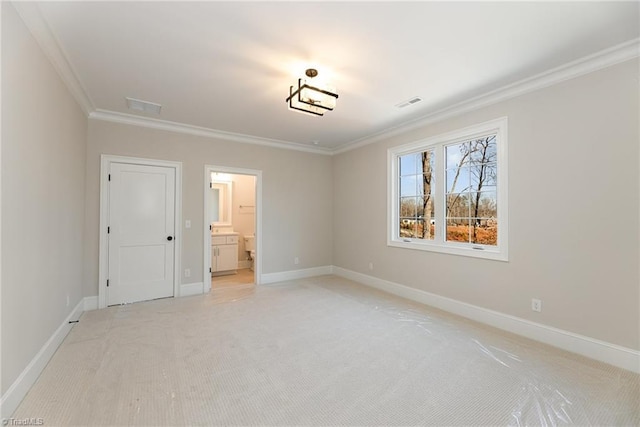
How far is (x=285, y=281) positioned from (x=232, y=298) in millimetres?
1232

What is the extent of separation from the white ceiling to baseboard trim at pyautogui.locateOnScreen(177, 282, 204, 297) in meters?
2.65

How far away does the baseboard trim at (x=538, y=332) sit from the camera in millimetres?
2346

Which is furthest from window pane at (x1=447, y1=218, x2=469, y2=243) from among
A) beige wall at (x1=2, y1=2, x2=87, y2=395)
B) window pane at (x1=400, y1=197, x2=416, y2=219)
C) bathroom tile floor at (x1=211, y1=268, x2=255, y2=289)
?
beige wall at (x1=2, y1=2, x2=87, y2=395)

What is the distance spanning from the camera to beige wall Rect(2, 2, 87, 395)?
69.0 inches

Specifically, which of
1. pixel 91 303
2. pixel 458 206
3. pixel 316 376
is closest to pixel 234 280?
pixel 91 303

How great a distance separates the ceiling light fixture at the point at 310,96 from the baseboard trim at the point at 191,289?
3.22 m

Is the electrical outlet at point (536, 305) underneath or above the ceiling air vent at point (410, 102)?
underneath

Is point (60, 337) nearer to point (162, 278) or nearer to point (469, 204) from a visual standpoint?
point (162, 278)

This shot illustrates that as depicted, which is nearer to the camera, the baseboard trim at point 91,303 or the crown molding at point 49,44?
the crown molding at point 49,44

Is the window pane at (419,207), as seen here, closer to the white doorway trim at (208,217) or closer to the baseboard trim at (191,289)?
the white doorway trim at (208,217)

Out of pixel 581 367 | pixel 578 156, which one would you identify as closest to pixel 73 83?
pixel 578 156

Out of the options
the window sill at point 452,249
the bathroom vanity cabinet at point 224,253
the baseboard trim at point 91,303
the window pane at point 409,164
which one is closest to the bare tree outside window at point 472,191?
the window sill at point 452,249

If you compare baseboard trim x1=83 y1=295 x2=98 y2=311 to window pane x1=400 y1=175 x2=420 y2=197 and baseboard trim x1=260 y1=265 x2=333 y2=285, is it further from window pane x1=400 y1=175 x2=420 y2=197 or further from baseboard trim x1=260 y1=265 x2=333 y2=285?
window pane x1=400 y1=175 x2=420 y2=197

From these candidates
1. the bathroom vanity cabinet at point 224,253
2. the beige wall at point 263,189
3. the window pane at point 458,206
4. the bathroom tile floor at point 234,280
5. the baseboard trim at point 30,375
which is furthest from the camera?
the bathroom vanity cabinet at point 224,253
